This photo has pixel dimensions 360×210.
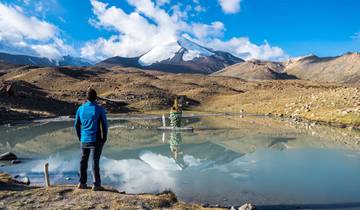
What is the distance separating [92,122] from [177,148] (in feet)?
67.4

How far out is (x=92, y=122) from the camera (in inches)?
580

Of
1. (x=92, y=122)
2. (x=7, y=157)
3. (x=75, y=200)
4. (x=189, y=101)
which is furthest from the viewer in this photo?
(x=189, y=101)

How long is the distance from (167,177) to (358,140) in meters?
24.6

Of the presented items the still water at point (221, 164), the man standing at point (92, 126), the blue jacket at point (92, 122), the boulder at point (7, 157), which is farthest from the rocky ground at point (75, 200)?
the boulder at point (7, 157)

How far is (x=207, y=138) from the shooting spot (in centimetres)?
4209

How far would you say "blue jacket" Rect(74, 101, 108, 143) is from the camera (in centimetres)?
1473

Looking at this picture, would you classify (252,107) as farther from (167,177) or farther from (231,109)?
(167,177)

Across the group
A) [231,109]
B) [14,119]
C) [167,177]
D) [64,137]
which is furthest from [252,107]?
[167,177]

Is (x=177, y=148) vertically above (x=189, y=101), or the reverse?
(x=189, y=101)

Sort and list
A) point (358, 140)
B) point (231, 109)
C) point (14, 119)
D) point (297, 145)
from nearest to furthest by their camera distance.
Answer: point (297, 145)
point (358, 140)
point (14, 119)
point (231, 109)

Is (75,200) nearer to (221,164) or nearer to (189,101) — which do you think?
(221,164)

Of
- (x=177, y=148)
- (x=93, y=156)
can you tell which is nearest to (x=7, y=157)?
(x=177, y=148)

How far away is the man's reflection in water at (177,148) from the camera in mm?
27875

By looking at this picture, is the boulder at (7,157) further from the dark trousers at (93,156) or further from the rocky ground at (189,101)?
the rocky ground at (189,101)
